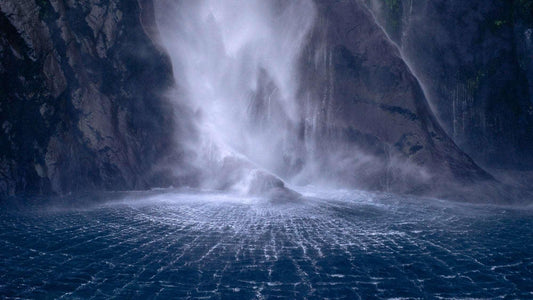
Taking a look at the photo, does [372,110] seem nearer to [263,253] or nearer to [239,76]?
[239,76]

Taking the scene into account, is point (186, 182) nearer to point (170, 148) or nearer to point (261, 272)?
point (170, 148)

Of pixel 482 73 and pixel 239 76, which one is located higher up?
pixel 239 76

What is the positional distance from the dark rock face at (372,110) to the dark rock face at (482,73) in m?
3.75

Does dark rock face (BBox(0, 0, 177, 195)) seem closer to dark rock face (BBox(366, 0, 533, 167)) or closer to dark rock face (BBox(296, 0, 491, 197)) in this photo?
dark rock face (BBox(296, 0, 491, 197))

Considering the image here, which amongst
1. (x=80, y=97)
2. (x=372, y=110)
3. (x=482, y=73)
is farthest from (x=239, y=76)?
(x=482, y=73)

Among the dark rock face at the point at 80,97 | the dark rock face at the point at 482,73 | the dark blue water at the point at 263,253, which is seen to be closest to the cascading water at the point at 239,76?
the dark rock face at the point at 80,97

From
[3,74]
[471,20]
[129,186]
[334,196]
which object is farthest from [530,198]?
[3,74]

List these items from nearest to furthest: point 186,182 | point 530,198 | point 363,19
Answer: point 530,198 < point 186,182 < point 363,19

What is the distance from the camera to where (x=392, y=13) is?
2492 centimetres

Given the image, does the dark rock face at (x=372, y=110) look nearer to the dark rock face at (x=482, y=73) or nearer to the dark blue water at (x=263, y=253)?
the dark rock face at (x=482, y=73)

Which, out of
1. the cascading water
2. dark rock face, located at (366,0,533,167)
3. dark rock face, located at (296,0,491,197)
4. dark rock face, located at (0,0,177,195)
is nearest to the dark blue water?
dark rock face, located at (0,0,177,195)

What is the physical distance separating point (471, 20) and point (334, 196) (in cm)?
1541

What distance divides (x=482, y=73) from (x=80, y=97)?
23.8 meters

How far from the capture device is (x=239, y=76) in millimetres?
29859
